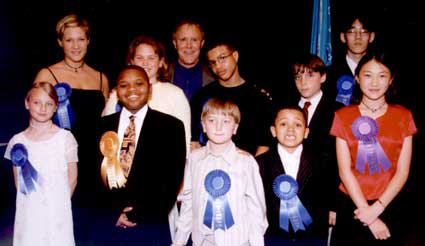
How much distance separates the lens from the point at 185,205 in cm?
194

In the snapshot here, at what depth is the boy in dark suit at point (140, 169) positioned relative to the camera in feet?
6.22

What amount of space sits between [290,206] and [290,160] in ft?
0.67

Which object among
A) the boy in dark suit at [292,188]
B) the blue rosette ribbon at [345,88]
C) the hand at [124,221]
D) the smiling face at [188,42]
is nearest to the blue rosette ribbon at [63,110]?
the hand at [124,221]

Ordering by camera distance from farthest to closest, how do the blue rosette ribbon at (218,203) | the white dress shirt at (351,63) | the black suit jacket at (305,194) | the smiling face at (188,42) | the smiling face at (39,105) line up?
Answer: the smiling face at (188,42) → the white dress shirt at (351,63) → the smiling face at (39,105) → the black suit jacket at (305,194) → the blue rosette ribbon at (218,203)

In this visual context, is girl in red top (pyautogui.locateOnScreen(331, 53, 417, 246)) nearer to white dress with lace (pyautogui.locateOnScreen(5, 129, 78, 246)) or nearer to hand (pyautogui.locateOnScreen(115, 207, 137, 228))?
hand (pyautogui.locateOnScreen(115, 207, 137, 228))

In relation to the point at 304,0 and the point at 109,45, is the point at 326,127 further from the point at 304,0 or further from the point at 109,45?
the point at 109,45

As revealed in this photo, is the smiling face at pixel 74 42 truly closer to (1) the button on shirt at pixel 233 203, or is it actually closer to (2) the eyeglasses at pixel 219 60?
(2) the eyeglasses at pixel 219 60

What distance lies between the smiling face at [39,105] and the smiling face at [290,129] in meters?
1.08

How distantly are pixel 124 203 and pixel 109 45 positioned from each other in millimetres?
3010

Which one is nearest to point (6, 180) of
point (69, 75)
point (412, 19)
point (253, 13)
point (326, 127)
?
point (69, 75)

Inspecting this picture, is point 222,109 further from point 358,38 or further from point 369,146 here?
point 358,38

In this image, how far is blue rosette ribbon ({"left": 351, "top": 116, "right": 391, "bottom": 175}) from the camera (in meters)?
1.92

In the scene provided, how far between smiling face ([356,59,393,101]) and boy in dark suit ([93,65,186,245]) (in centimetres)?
86

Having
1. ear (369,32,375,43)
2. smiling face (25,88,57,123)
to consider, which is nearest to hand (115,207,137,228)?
smiling face (25,88,57,123)
